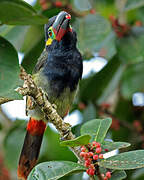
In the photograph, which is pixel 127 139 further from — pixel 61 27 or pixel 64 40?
pixel 61 27

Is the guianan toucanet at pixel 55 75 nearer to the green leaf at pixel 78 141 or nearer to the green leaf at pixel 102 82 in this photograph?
the green leaf at pixel 102 82

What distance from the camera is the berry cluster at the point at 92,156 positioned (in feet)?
5.02

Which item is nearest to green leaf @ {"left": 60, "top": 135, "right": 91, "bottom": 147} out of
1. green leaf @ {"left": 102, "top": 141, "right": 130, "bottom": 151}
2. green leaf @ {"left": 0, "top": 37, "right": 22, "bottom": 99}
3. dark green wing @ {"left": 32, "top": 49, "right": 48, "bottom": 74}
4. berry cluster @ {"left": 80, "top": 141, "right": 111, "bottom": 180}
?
berry cluster @ {"left": 80, "top": 141, "right": 111, "bottom": 180}

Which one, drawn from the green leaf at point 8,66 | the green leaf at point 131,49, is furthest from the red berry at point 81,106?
the green leaf at point 8,66

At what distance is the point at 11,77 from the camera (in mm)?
1232

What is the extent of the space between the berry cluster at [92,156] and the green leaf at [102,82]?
123 centimetres

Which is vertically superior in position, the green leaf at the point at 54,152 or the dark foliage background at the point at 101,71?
the dark foliage background at the point at 101,71

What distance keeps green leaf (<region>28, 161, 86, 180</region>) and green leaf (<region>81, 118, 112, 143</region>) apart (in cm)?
21

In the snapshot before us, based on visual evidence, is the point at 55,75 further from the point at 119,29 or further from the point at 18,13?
the point at 18,13

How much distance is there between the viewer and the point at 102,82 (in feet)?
9.17

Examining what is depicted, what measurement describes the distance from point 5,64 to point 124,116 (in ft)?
6.60

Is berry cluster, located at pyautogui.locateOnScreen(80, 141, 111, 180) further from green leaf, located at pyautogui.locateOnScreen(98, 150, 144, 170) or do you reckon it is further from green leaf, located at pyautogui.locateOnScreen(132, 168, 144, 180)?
green leaf, located at pyautogui.locateOnScreen(132, 168, 144, 180)

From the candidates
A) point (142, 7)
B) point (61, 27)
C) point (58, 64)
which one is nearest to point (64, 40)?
point (58, 64)

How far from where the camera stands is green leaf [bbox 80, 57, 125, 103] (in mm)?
2756
